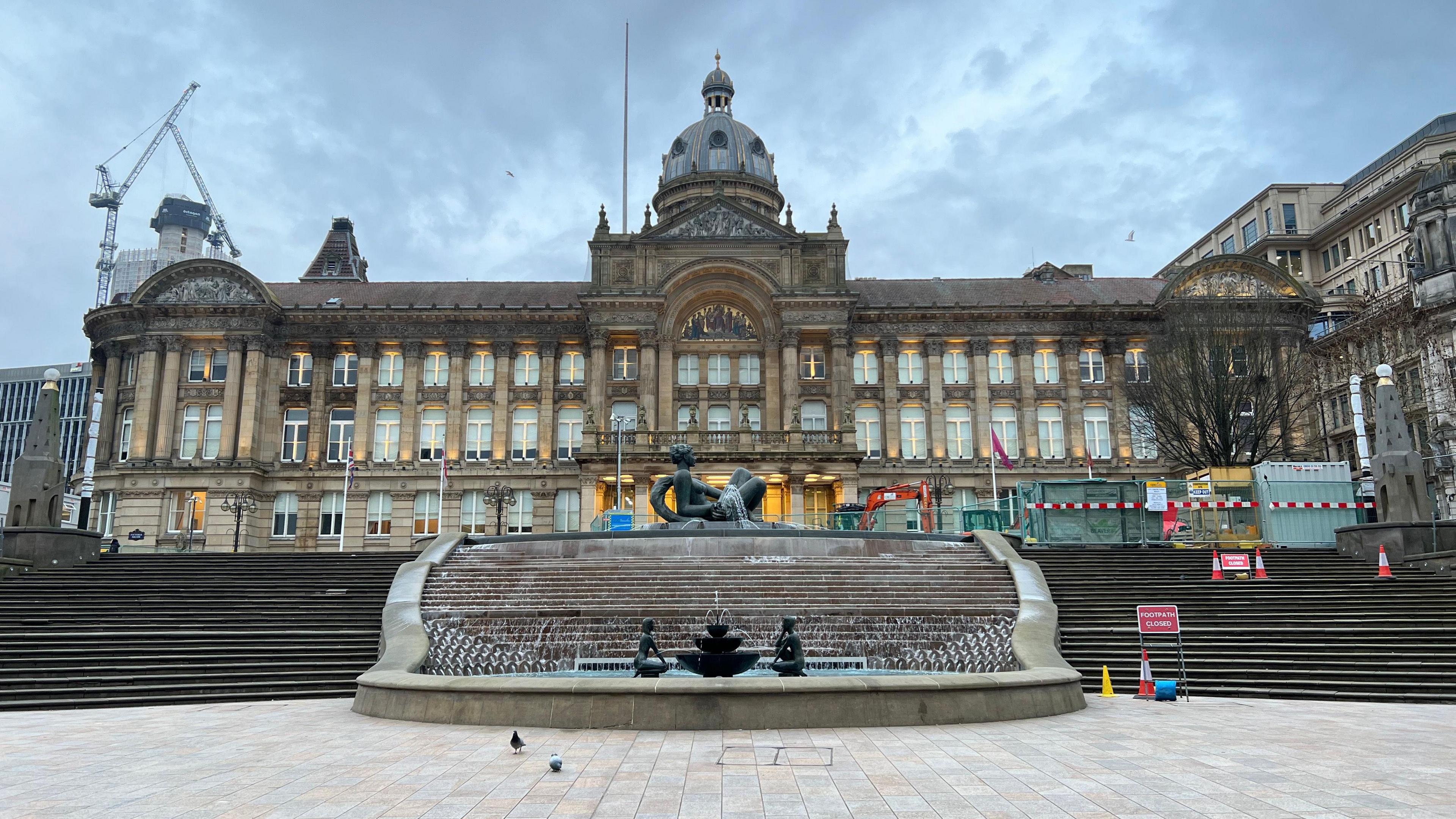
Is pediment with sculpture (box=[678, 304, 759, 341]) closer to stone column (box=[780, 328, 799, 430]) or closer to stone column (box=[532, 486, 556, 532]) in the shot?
stone column (box=[780, 328, 799, 430])

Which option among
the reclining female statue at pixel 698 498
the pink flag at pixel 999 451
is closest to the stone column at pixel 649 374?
the pink flag at pixel 999 451

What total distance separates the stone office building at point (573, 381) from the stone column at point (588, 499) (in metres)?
3.98

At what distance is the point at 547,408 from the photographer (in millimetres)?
56406

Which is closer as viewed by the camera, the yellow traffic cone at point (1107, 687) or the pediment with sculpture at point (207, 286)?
the yellow traffic cone at point (1107, 687)

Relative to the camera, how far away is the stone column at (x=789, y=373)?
2149 inches

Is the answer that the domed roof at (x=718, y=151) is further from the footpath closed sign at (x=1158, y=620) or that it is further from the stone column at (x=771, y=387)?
the footpath closed sign at (x=1158, y=620)

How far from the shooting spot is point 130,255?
187500mm

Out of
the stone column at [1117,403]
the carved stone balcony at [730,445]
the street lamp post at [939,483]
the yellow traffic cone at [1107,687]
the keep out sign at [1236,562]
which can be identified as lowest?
the yellow traffic cone at [1107,687]

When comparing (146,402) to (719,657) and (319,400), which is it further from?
(719,657)

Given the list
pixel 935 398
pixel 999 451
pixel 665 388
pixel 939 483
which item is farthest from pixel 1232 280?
pixel 665 388

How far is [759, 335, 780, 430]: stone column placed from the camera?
54656mm

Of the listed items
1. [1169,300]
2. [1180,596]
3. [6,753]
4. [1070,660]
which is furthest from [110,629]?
[1169,300]

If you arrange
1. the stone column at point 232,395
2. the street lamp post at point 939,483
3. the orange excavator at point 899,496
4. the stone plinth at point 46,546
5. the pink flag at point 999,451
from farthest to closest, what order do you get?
the stone column at point 232,395
the street lamp post at point 939,483
the pink flag at point 999,451
the orange excavator at point 899,496
the stone plinth at point 46,546

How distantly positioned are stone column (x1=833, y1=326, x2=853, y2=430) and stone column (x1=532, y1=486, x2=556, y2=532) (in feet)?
37.8
